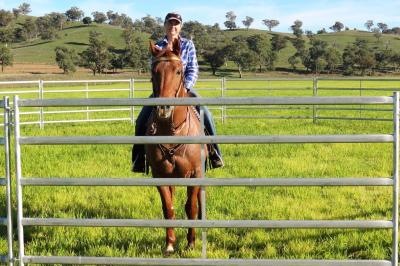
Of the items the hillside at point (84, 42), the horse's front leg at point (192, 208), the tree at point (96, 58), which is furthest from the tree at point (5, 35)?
the horse's front leg at point (192, 208)

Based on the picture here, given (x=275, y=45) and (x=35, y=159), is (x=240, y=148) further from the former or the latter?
(x=275, y=45)

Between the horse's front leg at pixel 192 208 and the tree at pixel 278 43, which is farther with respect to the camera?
the tree at pixel 278 43

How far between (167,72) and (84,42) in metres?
142

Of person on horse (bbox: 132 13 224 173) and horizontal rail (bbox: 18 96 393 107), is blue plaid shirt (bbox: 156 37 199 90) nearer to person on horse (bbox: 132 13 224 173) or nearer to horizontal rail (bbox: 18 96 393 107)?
person on horse (bbox: 132 13 224 173)

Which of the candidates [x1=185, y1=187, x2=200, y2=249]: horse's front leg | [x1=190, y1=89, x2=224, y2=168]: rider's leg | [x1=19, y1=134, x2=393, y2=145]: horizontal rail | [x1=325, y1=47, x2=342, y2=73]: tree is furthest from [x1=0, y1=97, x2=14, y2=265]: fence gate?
[x1=325, y1=47, x2=342, y2=73]: tree

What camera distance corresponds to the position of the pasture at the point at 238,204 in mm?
5352

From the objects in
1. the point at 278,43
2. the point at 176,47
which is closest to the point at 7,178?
the point at 176,47

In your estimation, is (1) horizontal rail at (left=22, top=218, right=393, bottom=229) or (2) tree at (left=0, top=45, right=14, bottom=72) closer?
(1) horizontal rail at (left=22, top=218, right=393, bottom=229)

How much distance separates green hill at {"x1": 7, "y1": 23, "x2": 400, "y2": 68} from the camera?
123 metres

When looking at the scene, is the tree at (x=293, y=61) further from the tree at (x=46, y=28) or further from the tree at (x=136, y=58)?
the tree at (x=46, y=28)

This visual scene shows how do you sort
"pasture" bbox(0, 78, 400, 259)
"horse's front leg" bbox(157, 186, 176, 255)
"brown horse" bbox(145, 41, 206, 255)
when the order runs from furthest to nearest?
"pasture" bbox(0, 78, 400, 259), "horse's front leg" bbox(157, 186, 176, 255), "brown horse" bbox(145, 41, 206, 255)

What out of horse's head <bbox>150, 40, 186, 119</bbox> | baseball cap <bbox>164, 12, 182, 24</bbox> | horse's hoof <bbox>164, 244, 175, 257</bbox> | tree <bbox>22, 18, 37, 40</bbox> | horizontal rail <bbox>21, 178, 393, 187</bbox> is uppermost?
tree <bbox>22, 18, 37, 40</bbox>

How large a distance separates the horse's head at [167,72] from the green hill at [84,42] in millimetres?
116273

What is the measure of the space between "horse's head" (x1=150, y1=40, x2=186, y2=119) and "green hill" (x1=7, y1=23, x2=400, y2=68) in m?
116
